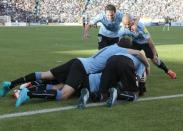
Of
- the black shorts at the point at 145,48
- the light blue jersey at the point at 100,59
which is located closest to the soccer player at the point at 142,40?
the black shorts at the point at 145,48

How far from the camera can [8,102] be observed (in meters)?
8.26

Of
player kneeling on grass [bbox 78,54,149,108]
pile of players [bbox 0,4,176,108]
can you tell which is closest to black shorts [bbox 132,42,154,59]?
pile of players [bbox 0,4,176,108]

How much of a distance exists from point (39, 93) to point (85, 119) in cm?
148

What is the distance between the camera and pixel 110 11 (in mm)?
11570

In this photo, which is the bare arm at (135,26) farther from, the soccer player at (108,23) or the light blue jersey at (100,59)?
the light blue jersey at (100,59)

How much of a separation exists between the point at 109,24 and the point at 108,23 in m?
0.05

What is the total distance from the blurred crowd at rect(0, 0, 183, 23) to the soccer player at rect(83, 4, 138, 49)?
2210 inches

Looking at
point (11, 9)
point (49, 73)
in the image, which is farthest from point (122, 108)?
point (11, 9)

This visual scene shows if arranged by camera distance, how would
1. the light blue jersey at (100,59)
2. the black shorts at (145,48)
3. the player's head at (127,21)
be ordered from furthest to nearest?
1. the black shorts at (145,48)
2. the player's head at (127,21)
3. the light blue jersey at (100,59)

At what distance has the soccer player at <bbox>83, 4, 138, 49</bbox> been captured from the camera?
11.8 meters

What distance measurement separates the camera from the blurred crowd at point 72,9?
6888cm

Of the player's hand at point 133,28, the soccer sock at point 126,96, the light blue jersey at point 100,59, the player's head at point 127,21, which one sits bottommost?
the soccer sock at point 126,96

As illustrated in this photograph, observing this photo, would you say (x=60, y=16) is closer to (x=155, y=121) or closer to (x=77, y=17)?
(x=77, y=17)

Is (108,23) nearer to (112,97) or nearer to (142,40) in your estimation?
(142,40)
